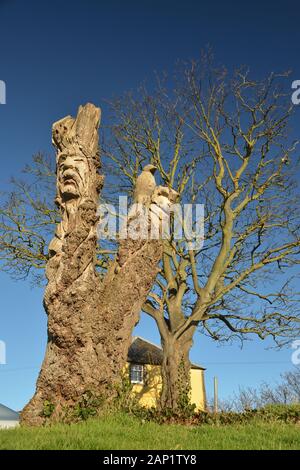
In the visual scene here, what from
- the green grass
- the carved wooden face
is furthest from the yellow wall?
the carved wooden face

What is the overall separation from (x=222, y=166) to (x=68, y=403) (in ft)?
44.9

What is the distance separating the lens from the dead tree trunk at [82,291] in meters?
10.0

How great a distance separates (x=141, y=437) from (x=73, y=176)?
589 cm

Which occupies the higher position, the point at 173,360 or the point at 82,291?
the point at 82,291

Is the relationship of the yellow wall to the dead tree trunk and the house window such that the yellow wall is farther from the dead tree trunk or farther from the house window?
the dead tree trunk

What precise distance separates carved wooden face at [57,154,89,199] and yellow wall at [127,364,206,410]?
14.1 meters

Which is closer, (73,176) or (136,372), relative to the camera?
(73,176)

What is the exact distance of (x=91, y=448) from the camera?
22.7ft

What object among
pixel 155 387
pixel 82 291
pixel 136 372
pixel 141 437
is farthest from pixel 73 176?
pixel 136 372

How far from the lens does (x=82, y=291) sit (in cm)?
1020

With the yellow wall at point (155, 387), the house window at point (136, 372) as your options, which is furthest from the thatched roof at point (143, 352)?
the yellow wall at point (155, 387)

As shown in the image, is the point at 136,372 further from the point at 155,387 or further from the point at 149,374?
the point at 155,387

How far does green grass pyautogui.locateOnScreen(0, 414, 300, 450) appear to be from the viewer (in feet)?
23.2
